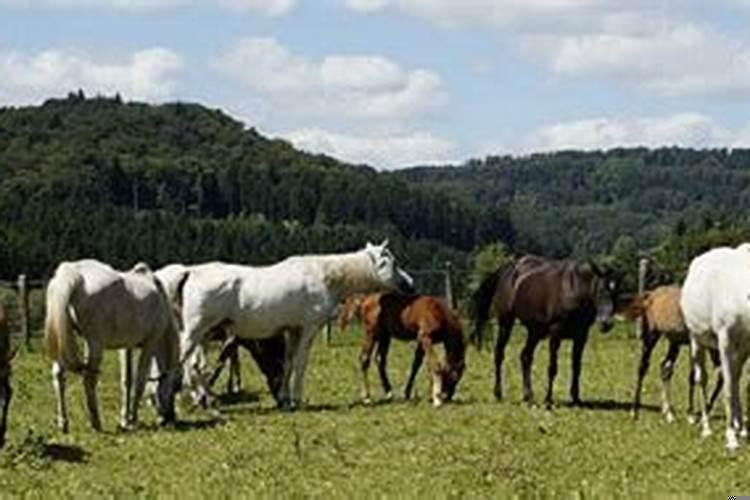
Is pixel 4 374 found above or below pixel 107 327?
below

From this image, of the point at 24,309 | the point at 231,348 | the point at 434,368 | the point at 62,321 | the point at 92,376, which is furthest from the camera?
the point at 24,309

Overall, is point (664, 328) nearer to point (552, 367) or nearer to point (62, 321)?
point (552, 367)

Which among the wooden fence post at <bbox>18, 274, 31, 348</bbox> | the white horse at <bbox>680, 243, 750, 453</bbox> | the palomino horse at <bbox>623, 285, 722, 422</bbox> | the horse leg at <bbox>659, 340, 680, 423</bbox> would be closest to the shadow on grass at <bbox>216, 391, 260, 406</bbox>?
the palomino horse at <bbox>623, 285, 722, 422</bbox>

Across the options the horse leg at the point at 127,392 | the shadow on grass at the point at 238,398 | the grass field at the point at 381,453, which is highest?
the horse leg at the point at 127,392

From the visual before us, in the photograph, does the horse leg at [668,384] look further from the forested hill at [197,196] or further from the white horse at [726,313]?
the forested hill at [197,196]

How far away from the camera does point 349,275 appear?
21828 millimetres

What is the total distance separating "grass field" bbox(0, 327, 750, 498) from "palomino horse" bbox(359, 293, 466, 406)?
479mm

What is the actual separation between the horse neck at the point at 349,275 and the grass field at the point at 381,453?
1.73 meters

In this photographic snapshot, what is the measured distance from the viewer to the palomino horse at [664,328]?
18688mm

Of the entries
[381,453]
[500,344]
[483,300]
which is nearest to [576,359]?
[500,344]

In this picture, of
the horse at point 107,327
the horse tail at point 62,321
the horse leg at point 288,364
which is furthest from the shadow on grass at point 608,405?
the horse tail at point 62,321

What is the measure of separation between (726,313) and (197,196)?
6183 inches

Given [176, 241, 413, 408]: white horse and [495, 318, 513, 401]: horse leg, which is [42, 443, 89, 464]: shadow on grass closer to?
[176, 241, 413, 408]: white horse

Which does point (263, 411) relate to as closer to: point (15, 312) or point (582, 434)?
point (582, 434)
